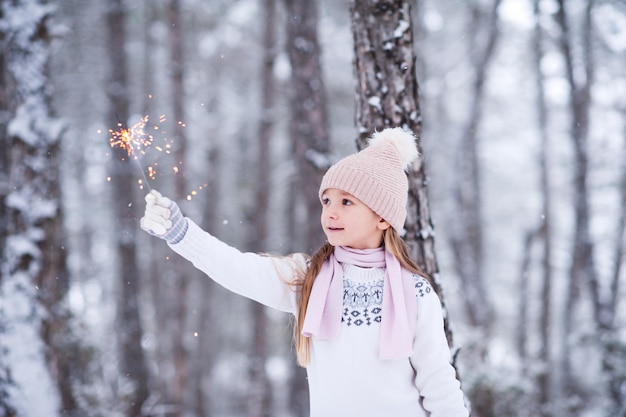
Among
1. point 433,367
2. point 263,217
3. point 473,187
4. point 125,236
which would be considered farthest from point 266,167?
point 433,367

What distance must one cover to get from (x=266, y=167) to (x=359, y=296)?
9307mm

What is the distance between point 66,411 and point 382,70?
17.2 ft

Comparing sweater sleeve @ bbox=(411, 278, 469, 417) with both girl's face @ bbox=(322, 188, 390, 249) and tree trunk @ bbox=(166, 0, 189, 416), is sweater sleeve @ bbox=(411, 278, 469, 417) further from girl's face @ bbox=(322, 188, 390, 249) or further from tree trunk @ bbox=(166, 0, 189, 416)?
tree trunk @ bbox=(166, 0, 189, 416)

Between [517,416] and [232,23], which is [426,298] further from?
[232,23]

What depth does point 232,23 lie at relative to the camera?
46.8 ft

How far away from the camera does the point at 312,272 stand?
2.91 meters

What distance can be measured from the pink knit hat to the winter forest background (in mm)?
915

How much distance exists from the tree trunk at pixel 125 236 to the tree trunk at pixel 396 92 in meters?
6.22

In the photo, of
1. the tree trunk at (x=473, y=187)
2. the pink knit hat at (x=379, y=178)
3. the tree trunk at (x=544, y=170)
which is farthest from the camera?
the tree trunk at (x=544, y=170)

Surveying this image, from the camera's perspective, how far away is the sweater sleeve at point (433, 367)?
2.72 metres

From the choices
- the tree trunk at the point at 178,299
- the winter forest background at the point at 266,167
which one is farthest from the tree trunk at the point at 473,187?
the tree trunk at the point at 178,299

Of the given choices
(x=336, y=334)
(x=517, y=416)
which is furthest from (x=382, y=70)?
(x=517, y=416)

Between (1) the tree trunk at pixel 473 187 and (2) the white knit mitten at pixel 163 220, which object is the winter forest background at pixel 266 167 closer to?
(1) the tree trunk at pixel 473 187

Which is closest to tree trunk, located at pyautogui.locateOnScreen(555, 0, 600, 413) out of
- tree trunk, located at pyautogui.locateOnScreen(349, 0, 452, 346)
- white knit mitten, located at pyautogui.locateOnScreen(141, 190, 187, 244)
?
tree trunk, located at pyautogui.locateOnScreen(349, 0, 452, 346)
